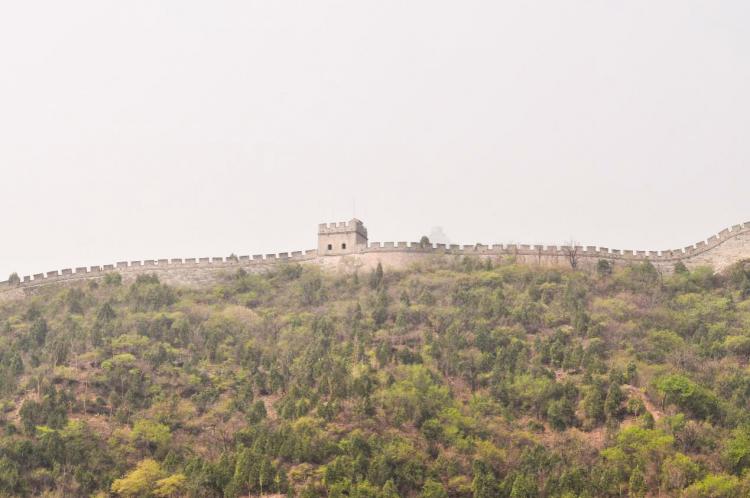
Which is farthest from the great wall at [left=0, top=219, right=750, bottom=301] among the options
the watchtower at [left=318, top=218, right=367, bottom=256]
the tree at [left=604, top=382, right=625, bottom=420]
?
the tree at [left=604, top=382, right=625, bottom=420]

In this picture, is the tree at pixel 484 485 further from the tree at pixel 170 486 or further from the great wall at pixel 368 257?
the great wall at pixel 368 257

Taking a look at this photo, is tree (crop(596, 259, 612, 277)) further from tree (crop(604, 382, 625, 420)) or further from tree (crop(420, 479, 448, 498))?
tree (crop(420, 479, 448, 498))

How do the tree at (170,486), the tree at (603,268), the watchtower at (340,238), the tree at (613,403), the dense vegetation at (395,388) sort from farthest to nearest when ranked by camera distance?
the watchtower at (340,238) → the tree at (603,268) → the tree at (613,403) → the tree at (170,486) → the dense vegetation at (395,388)

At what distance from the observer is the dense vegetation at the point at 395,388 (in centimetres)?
4291

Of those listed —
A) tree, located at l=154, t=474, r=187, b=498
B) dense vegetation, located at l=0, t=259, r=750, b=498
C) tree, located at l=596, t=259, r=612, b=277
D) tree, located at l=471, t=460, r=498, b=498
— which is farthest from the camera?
tree, located at l=596, t=259, r=612, b=277

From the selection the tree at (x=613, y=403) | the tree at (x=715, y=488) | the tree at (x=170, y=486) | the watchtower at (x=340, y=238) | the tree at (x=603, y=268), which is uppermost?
the watchtower at (x=340, y=238)

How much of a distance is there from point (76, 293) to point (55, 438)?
18.5 meters

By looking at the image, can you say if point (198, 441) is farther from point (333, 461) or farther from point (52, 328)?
point (52, 328)

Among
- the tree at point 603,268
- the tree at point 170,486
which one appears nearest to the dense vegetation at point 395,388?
the tree at point 170,486

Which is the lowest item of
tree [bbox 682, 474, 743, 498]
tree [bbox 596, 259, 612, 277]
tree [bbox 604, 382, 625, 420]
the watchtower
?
tree [bbox 682, 474, 743, 498]

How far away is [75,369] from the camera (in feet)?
170

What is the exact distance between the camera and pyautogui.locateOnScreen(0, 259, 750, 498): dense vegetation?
4291 centimetres

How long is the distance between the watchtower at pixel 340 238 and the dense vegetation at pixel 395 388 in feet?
13.2

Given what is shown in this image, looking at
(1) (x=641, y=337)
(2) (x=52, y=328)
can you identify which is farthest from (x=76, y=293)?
(1) (x=641, y=337)
